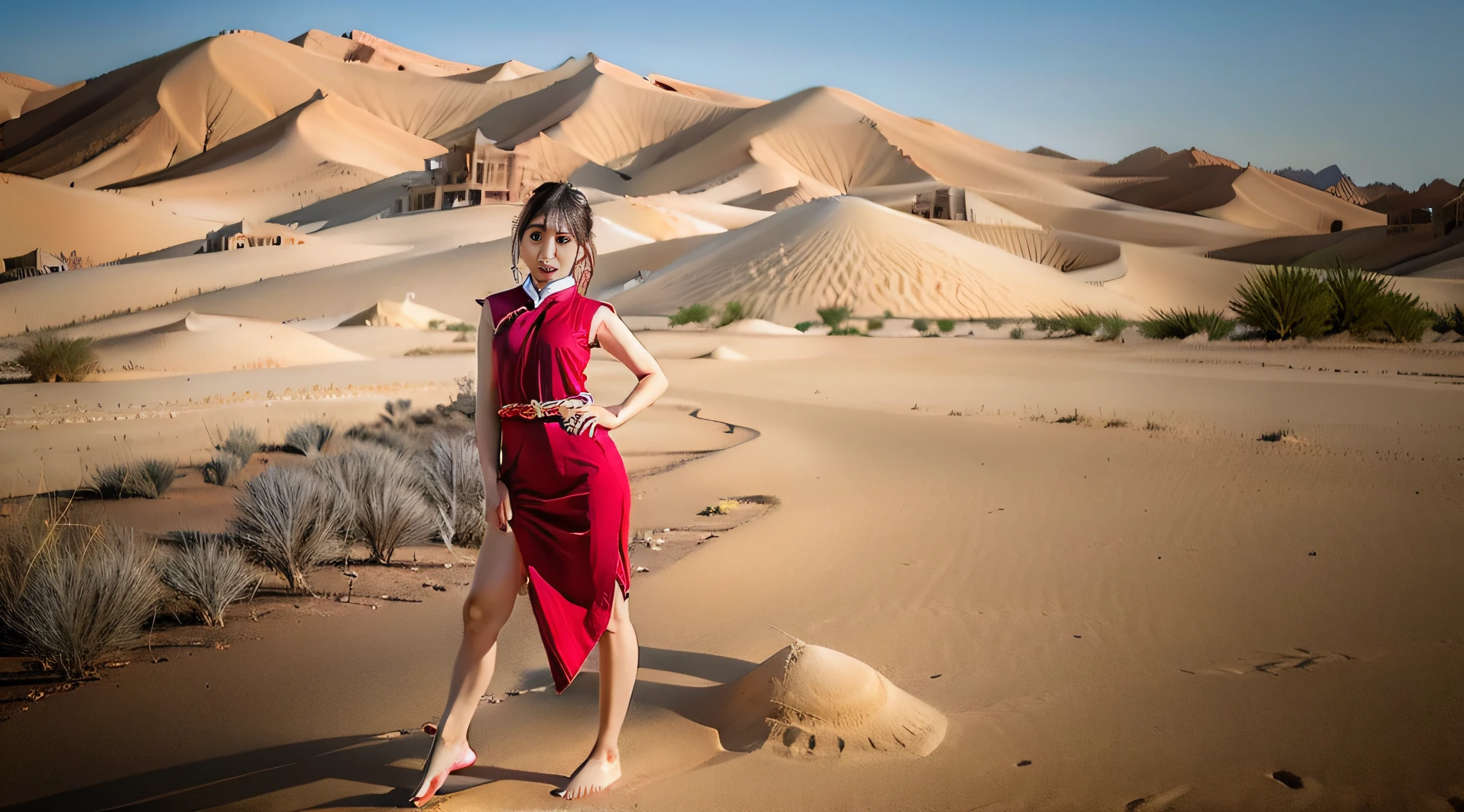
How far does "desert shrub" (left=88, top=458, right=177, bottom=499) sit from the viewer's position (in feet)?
21.6

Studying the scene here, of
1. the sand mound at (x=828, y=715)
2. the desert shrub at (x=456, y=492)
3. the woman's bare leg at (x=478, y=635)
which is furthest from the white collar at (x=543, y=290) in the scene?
the desert shrub at (x=456, y=492)

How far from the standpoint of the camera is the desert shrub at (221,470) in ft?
23.4

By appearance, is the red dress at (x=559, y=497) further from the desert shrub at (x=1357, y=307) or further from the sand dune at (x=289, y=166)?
the sand dune at (x=289, y=166)

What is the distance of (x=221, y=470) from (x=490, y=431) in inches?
206

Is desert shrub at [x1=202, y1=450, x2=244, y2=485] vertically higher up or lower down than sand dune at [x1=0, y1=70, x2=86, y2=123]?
lower down

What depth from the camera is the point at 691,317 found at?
86.3 ft

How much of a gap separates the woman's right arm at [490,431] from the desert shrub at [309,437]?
222 inches

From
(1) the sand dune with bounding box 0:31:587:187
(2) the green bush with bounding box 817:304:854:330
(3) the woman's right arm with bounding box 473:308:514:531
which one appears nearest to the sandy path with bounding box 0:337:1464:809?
(3) the woman's right arm with bounding box 473:308:514:531

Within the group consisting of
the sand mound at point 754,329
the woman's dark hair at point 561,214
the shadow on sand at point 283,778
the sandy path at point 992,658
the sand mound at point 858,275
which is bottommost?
the shadow on sand at point 283,778

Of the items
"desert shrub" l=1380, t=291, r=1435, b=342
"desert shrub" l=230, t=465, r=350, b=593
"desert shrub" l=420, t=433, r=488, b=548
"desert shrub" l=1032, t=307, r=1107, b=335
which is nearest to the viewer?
"desert shrub" l=230, t=465, r=350, b=593

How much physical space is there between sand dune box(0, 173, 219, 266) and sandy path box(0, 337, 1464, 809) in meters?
54.5

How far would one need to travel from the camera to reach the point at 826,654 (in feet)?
10.2

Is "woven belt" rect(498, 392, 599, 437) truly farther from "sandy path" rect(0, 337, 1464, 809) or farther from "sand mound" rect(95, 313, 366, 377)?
"sand mound" rect(95, 313, 366, 377)

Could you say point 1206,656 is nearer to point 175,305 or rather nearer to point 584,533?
point 584,533
